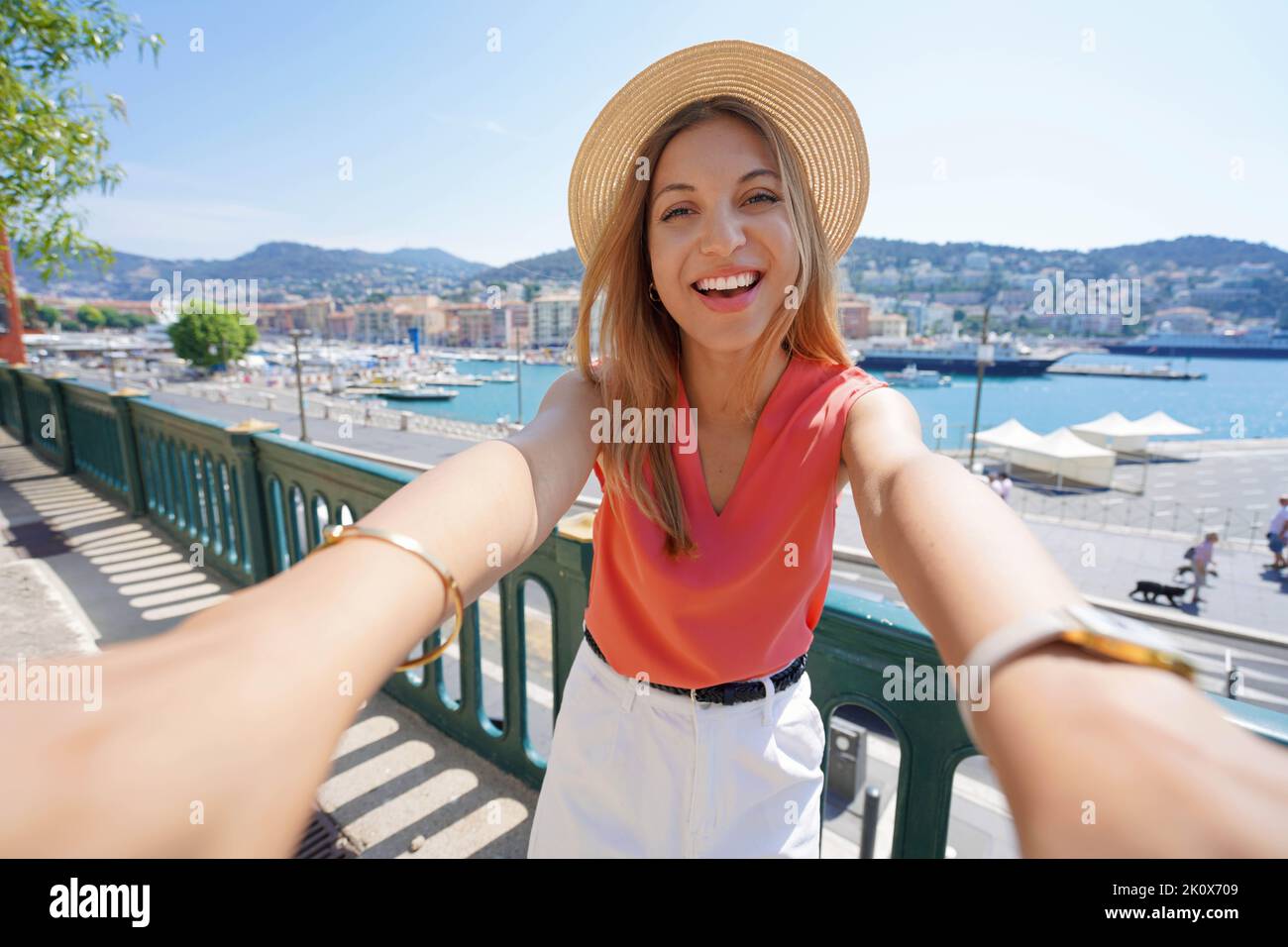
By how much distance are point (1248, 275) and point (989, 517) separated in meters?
172

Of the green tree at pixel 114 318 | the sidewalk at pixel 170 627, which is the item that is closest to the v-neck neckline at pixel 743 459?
the sidewalk at pixel 170 627

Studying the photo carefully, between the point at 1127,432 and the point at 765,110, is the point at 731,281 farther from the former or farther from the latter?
the point at 1127,432

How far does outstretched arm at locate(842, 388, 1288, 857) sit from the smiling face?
77 cm

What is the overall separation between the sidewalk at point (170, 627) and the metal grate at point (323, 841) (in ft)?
0.13

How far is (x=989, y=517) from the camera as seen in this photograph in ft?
2.74

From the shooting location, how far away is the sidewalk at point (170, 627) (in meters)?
2.71

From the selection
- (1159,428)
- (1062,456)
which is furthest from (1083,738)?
(1159,428)

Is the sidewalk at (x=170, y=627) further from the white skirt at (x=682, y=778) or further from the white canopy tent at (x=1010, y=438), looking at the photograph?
the white canopy tent at (x=1010, y=438)

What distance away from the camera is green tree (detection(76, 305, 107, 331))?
119 m

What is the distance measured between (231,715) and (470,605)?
7.32 ft

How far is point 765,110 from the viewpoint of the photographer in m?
1.69

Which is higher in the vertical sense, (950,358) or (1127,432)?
(950,358)

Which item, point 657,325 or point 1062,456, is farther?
point 1062,456
